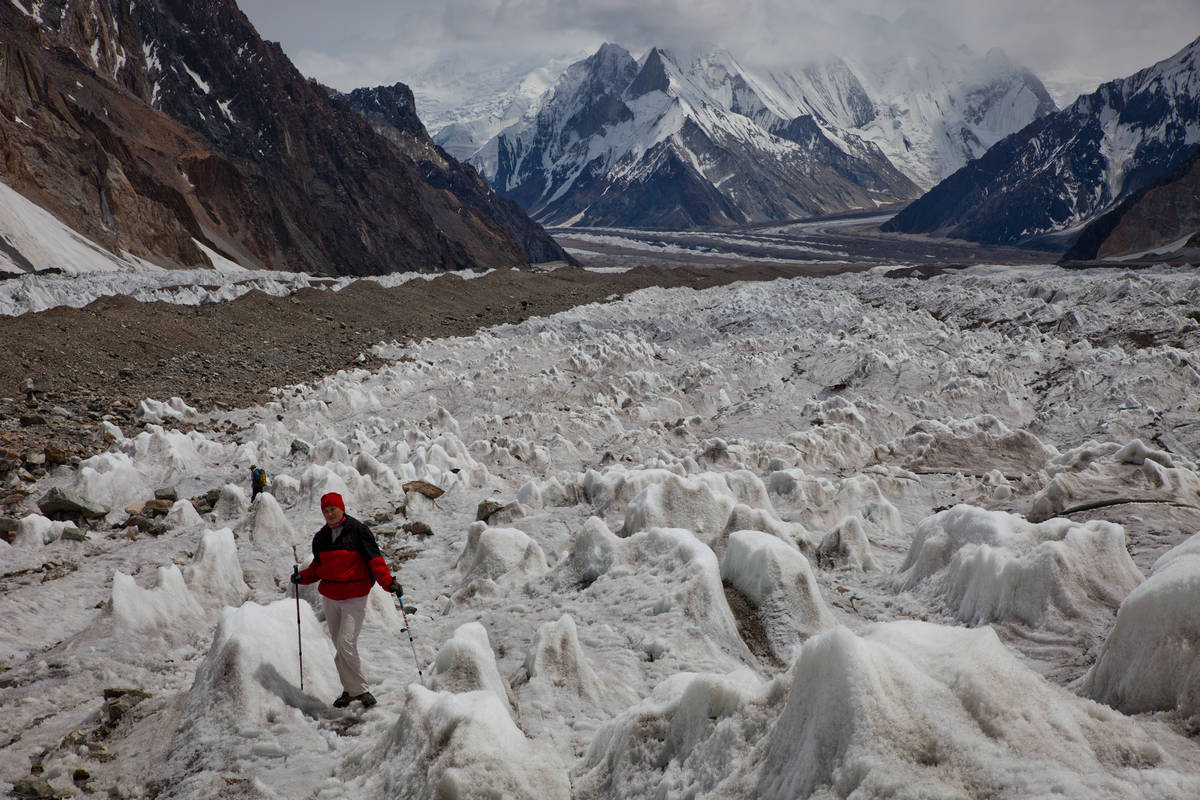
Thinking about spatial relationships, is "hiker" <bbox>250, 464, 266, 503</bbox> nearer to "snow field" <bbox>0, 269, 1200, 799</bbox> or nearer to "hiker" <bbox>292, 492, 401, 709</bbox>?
"snow field" <bbox>0, 269, 1200, 799</bbox>

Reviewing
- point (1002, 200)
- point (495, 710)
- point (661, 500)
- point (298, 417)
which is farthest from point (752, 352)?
point (1002, 200)

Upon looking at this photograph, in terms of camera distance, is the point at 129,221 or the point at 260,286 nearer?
the point at 260,286

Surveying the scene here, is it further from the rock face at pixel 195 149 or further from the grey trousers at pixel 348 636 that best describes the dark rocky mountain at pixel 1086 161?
the grey trousers at pixel 348 636

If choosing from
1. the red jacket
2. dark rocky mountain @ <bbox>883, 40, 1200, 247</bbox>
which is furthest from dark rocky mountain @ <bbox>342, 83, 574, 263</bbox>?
the red jacket

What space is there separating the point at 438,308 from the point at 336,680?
35.2 m

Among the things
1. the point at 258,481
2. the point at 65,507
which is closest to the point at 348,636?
the point at 258,481

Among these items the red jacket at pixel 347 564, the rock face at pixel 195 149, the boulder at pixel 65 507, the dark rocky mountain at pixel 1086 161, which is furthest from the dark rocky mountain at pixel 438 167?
the red jacket at pixel 347 564

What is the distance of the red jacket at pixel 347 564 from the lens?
521 cm

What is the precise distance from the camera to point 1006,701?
3.01m

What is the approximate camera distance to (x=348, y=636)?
5113 mm

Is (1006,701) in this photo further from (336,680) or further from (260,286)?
(260,286)

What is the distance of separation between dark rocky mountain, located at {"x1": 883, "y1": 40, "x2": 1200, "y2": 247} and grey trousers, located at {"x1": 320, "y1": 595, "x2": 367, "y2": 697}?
172 metres

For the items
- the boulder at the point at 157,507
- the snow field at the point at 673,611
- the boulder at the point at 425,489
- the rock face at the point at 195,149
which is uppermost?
the rock face at the point at 195,149

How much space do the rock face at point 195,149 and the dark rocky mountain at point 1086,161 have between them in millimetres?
133565
